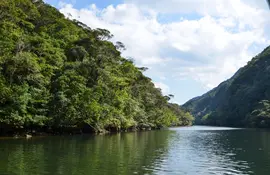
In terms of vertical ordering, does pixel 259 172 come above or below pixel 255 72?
below

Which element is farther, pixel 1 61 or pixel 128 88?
pixel 128 88

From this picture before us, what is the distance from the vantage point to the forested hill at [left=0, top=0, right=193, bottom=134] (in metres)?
46.4

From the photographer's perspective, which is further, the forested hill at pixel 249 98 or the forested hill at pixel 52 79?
the forested hill at pixel 249 98

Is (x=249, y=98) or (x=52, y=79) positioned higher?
(x=249, y=98)

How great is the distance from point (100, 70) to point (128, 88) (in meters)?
21.3

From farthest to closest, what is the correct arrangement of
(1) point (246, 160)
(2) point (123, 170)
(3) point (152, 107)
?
1. (3) point (152, 107)
2. (1) point (246, 160)
3. (2) point (123, 170)

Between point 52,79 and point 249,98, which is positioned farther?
point 249,98

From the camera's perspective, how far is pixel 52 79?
186 feet

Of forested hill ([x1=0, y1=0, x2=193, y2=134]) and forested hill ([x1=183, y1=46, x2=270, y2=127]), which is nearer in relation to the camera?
forested hill ([x1=0, y1=0, x2=193, y2=134])

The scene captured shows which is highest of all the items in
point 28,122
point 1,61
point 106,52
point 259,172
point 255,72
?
point 255,72

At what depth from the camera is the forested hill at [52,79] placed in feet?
152

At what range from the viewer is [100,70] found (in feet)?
210

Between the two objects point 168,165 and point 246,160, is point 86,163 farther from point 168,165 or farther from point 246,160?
point 246,160

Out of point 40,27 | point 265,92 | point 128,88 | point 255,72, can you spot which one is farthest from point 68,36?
point 255,72
